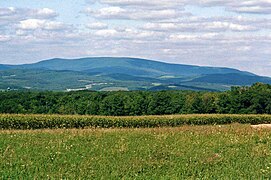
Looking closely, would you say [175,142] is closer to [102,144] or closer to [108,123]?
[102,144]

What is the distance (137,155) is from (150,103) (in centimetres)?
7525

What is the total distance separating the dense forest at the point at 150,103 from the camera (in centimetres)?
8769

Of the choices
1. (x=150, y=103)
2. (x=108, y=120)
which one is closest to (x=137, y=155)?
(x=108, y=120)

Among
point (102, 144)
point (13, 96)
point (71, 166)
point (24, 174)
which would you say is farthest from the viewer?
point (13, 96)

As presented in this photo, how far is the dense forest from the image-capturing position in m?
87.7

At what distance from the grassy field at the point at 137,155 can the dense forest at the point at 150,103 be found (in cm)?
6655

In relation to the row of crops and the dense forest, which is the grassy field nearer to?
the row of crops

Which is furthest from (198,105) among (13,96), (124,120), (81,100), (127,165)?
(127,165)

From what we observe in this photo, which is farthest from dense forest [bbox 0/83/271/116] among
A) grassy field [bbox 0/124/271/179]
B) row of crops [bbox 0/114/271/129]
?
grassy field [bbox 0/124/271/179]

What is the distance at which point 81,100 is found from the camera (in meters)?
98.2

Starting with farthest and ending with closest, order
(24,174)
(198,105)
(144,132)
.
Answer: (198,105)
(144,132)
(24,174)

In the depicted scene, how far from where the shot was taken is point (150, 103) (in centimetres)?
9200

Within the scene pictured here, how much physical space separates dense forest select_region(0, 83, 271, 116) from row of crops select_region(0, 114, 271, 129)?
34709mm

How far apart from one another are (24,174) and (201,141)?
7826 millimetres
